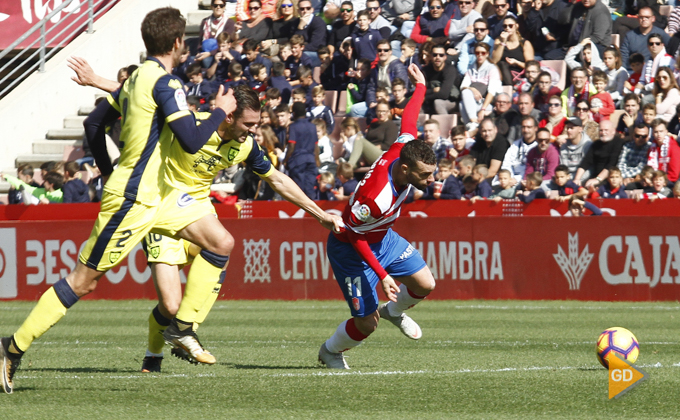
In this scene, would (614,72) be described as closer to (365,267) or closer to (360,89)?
(360,89)

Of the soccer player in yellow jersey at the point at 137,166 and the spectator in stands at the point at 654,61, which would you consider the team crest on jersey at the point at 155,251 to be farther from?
the spectator in stands at the point at 654,61

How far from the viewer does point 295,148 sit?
663 inches

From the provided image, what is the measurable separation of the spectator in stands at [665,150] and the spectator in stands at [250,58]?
26.2 ft

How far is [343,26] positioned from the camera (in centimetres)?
1984

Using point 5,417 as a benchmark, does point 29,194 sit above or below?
below

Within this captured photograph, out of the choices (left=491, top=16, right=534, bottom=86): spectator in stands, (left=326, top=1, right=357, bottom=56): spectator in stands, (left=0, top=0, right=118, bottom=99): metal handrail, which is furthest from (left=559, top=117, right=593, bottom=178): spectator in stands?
(left=0, top=0, right=118, bottom=99): metal handrail

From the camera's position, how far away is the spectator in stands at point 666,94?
51.1ft

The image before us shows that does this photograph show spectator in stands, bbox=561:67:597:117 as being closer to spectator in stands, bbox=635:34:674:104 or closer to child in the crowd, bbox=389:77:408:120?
spectator in stands, bbox=635:34:674:104

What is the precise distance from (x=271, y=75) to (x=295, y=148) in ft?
9.45

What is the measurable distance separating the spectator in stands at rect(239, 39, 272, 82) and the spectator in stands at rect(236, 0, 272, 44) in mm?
448

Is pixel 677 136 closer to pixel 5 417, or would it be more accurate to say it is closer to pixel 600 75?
pixel 600 75

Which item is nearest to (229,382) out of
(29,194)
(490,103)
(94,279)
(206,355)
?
(206,355)

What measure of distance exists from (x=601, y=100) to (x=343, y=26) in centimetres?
597

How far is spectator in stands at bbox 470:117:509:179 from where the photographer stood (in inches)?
628
